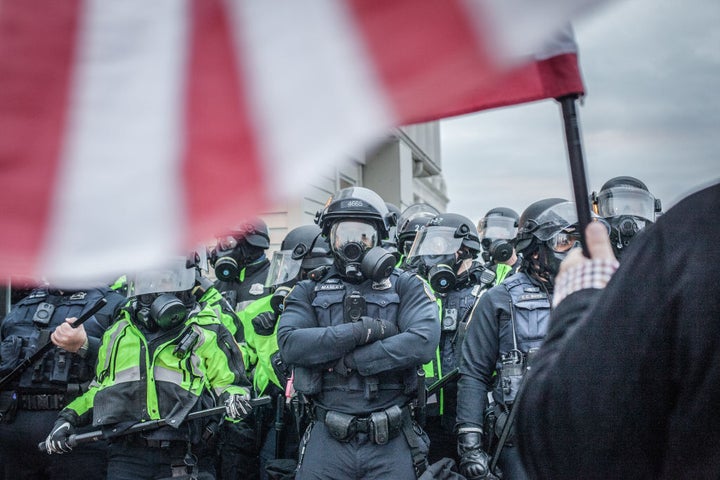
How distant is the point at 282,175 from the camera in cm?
140

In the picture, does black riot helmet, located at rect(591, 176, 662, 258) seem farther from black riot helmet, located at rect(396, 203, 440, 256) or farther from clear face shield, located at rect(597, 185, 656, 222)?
black riot helmet, located at rect(396, 203, 440, 256)

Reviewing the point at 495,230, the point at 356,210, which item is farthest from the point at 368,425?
the point at 495,230

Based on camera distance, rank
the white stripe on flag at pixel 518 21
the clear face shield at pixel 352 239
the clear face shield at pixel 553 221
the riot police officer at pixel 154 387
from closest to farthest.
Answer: the white stripe on flag at pixel 518 21 < the clear face shield at pixel 553 221 < the clear face shield at pixel 352 239 < the riot police officer at pixel 154 387

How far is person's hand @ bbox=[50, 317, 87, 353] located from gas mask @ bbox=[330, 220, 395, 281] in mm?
2042

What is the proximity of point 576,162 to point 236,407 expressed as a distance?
12.4ft

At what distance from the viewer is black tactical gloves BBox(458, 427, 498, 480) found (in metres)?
4.25

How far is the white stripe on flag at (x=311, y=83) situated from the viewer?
1.38 meters

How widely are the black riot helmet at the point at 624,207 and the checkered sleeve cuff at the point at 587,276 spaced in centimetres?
369

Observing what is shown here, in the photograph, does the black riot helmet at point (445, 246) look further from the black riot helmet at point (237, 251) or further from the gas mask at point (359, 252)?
the black riot helmet at point (237, 251)

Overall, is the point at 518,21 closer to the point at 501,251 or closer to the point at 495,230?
the point at 501,251

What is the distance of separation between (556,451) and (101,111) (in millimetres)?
1183

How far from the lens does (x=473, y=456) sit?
429 centimetres

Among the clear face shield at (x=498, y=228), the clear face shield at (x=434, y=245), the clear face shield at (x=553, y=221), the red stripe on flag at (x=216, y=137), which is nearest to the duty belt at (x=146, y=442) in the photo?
the clear face shield at (x=434, y=245)

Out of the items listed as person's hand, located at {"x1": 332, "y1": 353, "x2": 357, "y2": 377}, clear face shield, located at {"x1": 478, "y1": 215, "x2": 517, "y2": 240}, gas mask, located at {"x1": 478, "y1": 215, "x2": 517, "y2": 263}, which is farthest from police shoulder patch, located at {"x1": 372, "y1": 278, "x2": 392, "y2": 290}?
clear face shield, located at {"x1": 478, "y1": 215, "x2": 517, "y2": 240}
